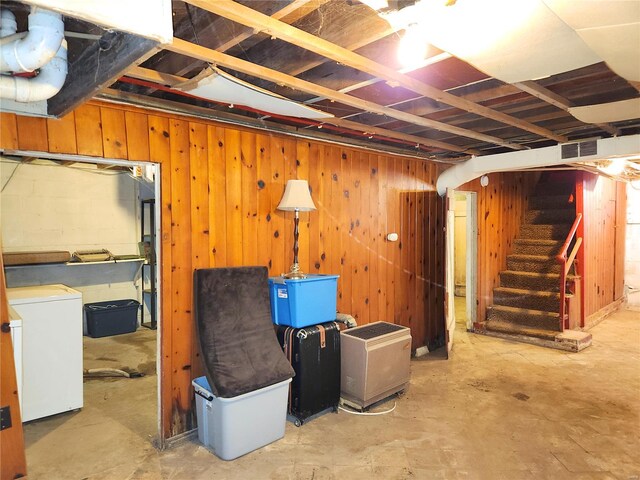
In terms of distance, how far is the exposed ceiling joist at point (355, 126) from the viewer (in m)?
2.05

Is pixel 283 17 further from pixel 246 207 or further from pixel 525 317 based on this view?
pixel 525 317

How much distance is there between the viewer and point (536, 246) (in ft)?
19.7

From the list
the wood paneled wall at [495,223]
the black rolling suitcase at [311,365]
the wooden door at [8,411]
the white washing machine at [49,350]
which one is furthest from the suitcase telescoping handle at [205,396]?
the wood paneled wall at [495,223]

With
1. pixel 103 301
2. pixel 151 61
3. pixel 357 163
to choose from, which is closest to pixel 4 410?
pixel 151 61

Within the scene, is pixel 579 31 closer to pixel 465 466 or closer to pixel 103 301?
pixel 465 466

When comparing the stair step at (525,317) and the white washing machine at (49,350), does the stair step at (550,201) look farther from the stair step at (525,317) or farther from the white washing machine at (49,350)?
the white washing machine at (49,350)

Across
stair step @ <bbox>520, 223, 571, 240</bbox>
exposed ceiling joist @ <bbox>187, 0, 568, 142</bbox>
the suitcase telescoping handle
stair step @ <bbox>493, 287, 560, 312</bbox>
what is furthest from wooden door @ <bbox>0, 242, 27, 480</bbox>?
stair step @ <bbox>520, 223, 571, 240</bbox>

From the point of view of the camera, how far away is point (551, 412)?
3117mm

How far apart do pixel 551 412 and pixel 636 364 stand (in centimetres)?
182

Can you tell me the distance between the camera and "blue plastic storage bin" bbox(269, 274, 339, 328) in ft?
9.56

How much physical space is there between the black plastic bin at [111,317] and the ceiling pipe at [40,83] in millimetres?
4044

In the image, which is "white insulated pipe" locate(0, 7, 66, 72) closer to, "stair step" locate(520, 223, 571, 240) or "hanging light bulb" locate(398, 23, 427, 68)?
"hanging light bulb" locate(398, 23, 427, 68)

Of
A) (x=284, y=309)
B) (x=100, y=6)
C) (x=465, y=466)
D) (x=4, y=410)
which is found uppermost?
(x=100, y=6)

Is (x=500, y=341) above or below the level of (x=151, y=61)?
below
